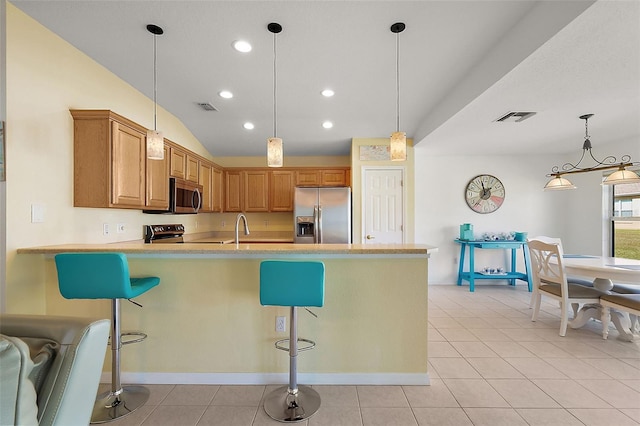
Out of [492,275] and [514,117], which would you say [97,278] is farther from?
[492,275]

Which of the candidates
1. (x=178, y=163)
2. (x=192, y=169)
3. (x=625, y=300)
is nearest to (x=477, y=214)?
(x=625, y=300)

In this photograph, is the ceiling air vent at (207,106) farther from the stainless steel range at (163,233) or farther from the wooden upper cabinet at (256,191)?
the stainless steel range at (163,233)

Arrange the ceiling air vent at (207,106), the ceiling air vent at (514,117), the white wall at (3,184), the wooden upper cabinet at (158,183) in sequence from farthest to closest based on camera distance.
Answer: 1. the ceiling air vent at (207,106)
2. the ceiling air vent at (514,117)
3. the wooden upper cabinet at (158,183)
4. the white wall at (3,184)

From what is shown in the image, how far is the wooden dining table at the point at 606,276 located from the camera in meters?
2.60

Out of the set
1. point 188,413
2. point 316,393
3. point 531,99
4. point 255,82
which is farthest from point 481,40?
point 188,413

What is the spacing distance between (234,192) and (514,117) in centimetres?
413

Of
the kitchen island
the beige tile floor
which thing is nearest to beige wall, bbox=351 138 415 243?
the beige tile floor

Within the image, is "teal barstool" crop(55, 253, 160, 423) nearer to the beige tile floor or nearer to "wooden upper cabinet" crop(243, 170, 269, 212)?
the beige tile floor

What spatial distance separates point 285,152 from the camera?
513 centimetres

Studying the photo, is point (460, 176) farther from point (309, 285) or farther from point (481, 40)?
point (309, 285)

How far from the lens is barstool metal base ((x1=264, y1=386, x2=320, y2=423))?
180 centimetres

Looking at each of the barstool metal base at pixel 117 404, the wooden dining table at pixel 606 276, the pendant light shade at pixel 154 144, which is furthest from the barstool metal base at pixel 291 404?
the wooden dining table at pixel 606 276

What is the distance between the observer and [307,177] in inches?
201

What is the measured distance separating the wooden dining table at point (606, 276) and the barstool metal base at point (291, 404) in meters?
2.73
